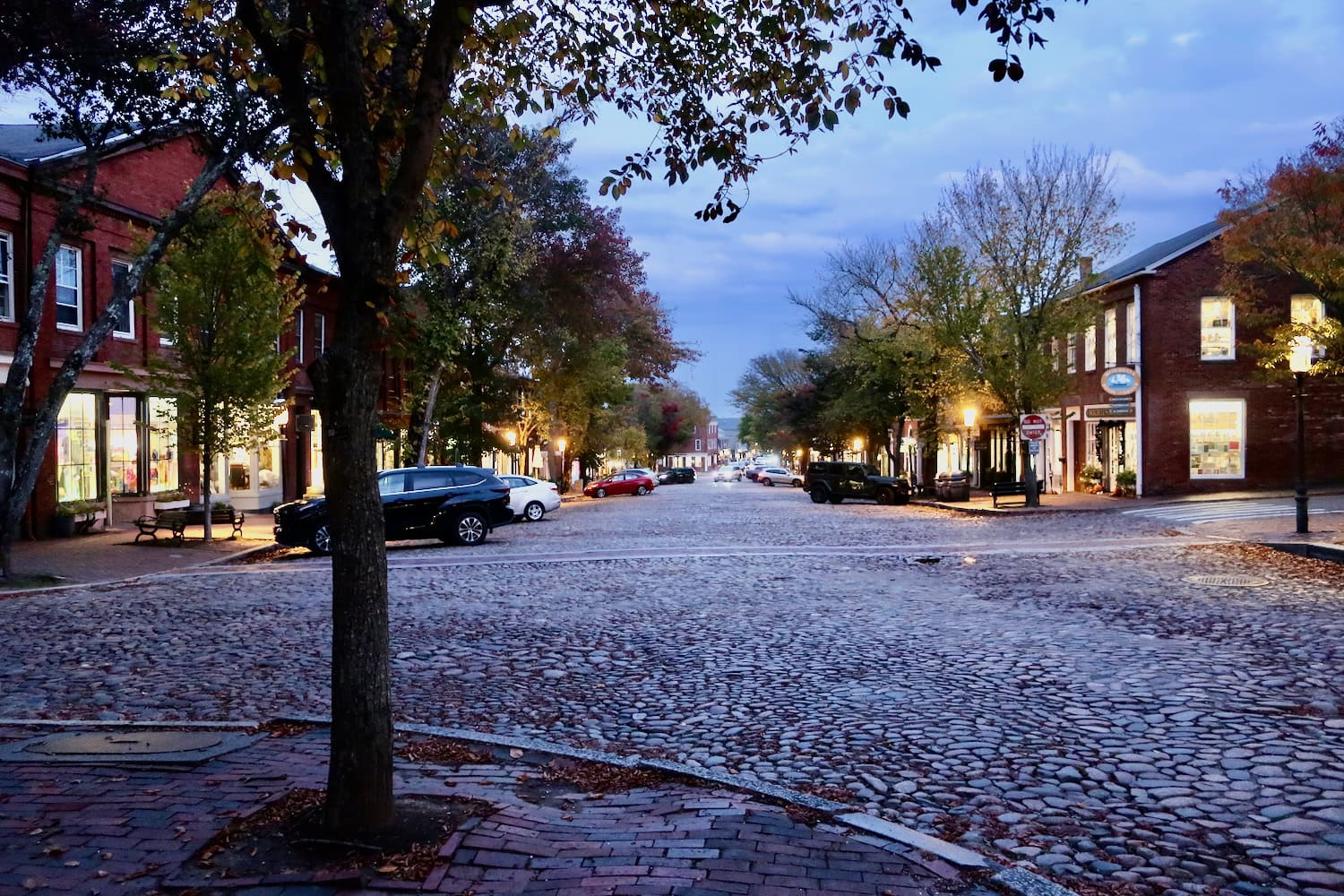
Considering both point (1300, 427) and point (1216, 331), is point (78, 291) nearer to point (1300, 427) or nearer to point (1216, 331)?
point (1300, 427)

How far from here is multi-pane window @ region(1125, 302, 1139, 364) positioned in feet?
112

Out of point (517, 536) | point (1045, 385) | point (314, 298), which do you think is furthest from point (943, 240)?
point (314, 298)

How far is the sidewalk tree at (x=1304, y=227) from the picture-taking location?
62.7ft

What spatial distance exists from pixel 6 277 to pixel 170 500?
696 cm

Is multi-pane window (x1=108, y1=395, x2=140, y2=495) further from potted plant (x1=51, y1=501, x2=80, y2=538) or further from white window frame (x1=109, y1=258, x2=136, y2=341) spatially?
potted plant (x1=51, y1=501, x2=80, y2=538)

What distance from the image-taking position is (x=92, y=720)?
674 cm

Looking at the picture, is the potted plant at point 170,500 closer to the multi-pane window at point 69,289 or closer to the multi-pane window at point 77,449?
the multi-pane window at point 77,449

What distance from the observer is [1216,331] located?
1325 inches

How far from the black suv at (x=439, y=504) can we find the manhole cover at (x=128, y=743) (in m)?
14.4

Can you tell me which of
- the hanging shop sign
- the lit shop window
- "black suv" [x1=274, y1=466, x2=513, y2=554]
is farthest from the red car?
"black suv" [x1=274, y1=466, x2=513, y2=554]

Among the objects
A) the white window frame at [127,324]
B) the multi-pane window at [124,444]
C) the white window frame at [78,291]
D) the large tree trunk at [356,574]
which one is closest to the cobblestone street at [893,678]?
the large tree trunk at [356,574]

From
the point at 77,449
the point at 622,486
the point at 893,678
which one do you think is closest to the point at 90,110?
the point at 77,449

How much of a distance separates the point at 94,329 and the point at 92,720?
11.1m

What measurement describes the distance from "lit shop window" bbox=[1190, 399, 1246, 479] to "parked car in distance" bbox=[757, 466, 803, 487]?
1533 inches
